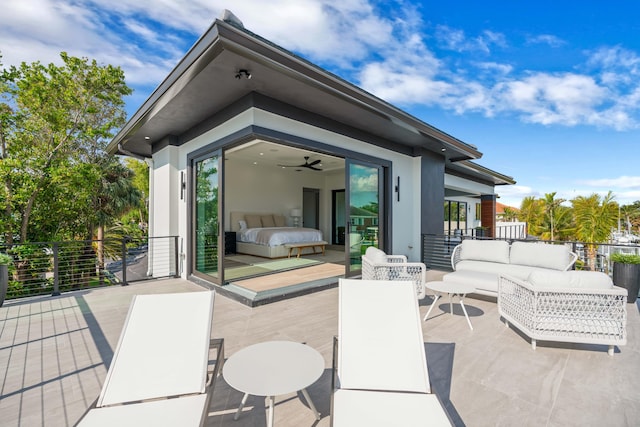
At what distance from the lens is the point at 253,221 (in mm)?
10086

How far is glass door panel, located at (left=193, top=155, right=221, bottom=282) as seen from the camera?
5.44m

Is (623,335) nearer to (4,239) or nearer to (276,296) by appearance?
(276,296)

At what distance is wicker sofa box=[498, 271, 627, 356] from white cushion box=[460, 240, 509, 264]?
2.13 m

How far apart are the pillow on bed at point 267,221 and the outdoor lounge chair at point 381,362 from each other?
8339 millimetres

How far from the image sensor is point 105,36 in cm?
634

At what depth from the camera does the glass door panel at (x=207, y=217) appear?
17.8 ft

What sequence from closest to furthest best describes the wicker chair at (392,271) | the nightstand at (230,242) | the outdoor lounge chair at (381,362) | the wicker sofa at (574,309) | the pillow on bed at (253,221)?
the outdoor lounge chair at (381,362)
the wicker sofa at (574,309)
the wicker chair at (392,271)
the nightstand at (230,242)
the pillow on bed at (253,221)

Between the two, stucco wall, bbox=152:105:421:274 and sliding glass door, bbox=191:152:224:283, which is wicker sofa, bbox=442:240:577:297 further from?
sliding glass door, bbox=191:152:224:283

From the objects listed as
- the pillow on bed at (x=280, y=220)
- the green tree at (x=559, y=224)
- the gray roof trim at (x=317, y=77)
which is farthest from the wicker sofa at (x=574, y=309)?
the green tree at (x=559, y=224)

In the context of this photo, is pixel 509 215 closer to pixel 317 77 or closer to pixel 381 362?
pixel 317 77

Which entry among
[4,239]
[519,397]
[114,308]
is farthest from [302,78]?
[4,239]

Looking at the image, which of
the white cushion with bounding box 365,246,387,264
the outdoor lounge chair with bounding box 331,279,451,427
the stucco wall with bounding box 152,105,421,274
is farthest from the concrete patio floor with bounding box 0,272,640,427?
the stucco wall with bounding box 152,105,421,274

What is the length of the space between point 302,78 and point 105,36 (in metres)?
5.48

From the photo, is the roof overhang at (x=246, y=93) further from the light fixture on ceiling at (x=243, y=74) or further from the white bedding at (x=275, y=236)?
the white bedding at (x=275, y=236)
